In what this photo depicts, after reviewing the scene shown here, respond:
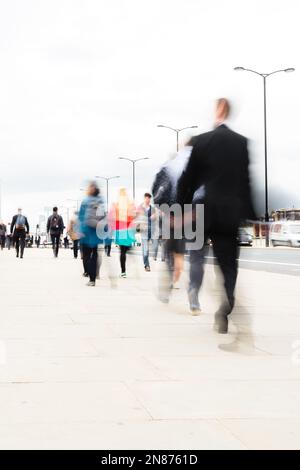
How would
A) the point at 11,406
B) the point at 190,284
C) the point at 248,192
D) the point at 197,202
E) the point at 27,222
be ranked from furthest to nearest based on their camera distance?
the point at 27,222 → the point at 190,284 → the point at 197,202 → the point at 248,192 → the point at 11,406

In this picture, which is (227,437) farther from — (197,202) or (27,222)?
(27,222)

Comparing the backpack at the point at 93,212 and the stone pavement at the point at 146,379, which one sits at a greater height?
the backpack at the point at 93,212

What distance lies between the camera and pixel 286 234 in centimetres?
4206

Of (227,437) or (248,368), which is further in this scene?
(248,368)

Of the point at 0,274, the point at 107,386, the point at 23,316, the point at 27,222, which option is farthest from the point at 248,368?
the point at 27,222

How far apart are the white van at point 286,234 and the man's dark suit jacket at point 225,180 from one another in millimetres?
35474

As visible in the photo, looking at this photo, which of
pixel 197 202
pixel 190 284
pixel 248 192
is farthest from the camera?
pixel 190 284

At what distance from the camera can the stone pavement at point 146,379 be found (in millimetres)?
3482

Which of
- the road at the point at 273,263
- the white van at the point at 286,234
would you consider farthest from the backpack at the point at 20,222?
the white van at the point at 286,234

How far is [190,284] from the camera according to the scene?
779cm

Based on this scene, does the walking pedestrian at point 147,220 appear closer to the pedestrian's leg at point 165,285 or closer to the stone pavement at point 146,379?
the pedestrian's leg at point 165,285

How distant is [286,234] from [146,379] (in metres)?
38.1

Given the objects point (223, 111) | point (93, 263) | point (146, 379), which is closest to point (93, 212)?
point (93, 263)

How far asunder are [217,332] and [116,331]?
899mm
